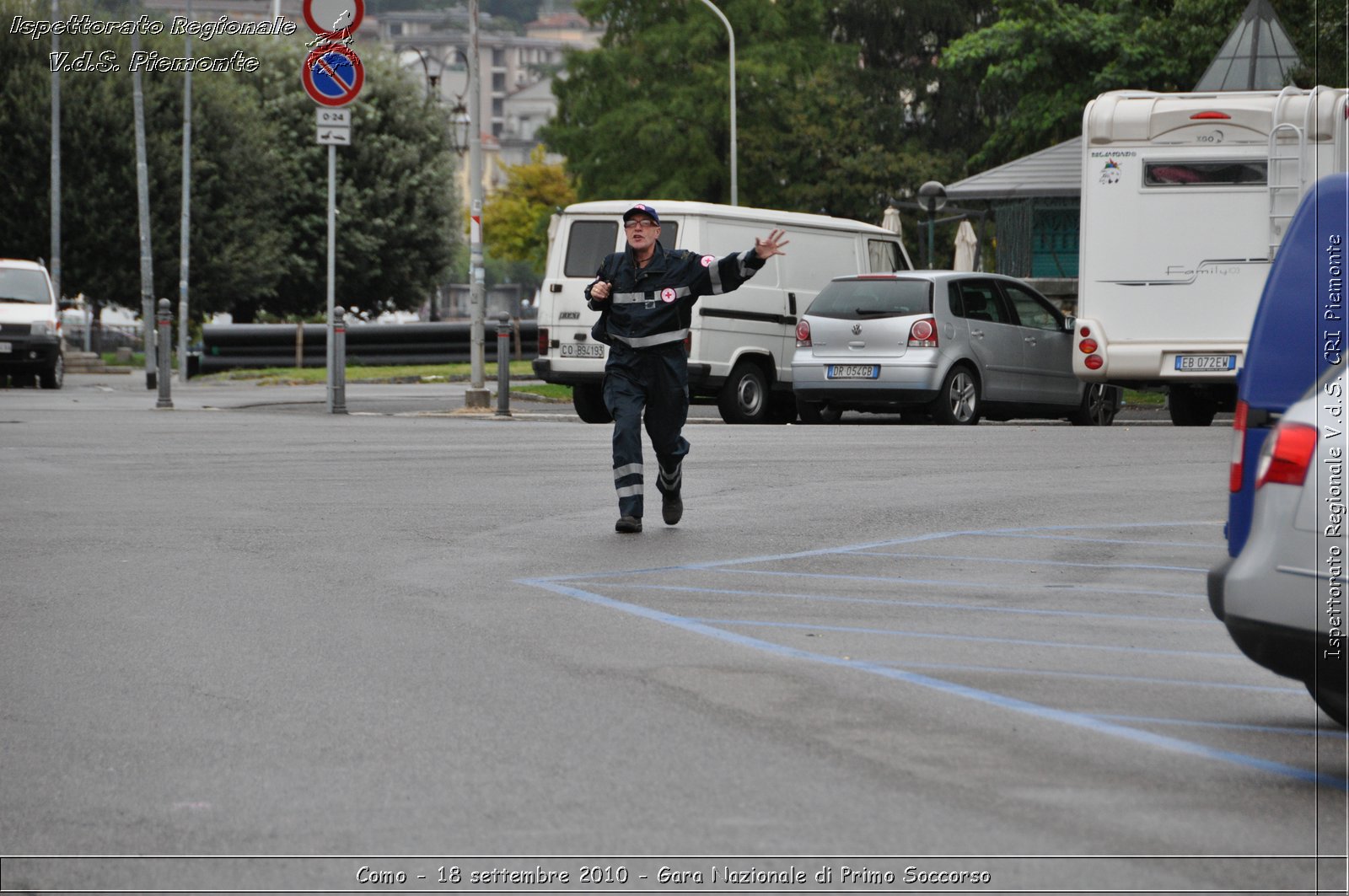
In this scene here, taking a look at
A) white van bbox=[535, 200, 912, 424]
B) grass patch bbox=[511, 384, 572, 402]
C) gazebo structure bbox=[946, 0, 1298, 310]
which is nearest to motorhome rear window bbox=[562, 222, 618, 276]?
white van bbox=[535, 200, 912, 424]

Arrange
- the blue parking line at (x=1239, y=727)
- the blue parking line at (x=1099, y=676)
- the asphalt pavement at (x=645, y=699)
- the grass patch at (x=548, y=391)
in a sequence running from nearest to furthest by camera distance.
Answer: the asphalt pavement at (x=645, y=699) → the blue parking line at (x=1239, y=727) → the blue parking line at (x=1099, y=676) → the grass patch at (x=548, y=391)

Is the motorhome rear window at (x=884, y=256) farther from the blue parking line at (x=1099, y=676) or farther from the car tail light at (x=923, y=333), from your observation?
the blue parking line at (x=1099, y=676)

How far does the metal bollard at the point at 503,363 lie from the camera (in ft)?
75.7

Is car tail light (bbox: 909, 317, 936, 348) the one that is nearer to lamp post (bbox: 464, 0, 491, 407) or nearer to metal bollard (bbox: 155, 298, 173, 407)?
lamp post (bbox: 464, 0, 491, 407)

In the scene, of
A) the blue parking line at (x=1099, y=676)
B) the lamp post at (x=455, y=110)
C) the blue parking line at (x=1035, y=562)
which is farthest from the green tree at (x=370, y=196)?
the blue parking line at (x=1099, y=676)

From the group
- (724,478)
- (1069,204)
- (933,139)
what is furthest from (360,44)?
(724,478)

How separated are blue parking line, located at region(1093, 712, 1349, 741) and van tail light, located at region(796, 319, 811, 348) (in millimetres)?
14581

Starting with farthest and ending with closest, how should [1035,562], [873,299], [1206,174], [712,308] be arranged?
1. [712,308]
2. [873,299]
3. [1206,174]
4. [1035,562]

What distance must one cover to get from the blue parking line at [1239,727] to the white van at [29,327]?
28081mm

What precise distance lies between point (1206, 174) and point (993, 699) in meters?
14.0

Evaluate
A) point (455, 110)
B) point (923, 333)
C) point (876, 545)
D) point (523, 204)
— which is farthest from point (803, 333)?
point (523, 204)

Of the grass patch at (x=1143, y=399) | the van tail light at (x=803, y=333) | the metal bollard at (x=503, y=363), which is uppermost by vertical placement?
the van tail light at (x=803, y=333)

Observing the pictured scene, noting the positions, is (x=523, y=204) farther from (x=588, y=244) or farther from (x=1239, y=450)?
(x=1239, y=450)

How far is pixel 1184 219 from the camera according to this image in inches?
770
